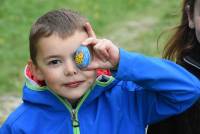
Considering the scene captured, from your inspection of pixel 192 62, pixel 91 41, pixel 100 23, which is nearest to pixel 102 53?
pixel 91 41

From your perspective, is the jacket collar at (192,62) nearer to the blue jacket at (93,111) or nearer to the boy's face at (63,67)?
the blue jacket at (93,111)

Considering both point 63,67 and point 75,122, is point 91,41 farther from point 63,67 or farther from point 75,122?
point 75,122

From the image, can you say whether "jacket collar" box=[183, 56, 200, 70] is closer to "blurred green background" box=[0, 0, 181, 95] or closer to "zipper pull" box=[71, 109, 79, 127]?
"zipper pull" box=[71, 109, 79, 127]

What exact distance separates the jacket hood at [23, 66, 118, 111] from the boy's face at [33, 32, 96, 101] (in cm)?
7

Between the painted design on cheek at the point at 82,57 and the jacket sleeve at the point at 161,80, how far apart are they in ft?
0.49

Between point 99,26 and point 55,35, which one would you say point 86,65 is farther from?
point 99,26

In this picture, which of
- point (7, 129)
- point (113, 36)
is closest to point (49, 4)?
point (113, 36)

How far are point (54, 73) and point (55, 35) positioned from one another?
19 cm

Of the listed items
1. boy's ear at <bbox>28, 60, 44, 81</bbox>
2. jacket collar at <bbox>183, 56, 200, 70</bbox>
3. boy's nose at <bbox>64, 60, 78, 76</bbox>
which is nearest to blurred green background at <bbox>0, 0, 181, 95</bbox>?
boy's ear at <bbox>28, 60, 44, 81</bbox>

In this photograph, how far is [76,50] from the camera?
303 centimetres

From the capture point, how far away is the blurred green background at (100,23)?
7.77m

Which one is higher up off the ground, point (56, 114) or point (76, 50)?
point (76, 50)

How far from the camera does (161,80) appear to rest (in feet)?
9.80

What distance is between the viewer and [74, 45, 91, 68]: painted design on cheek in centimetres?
295
